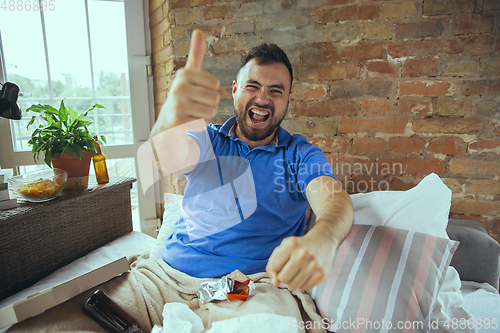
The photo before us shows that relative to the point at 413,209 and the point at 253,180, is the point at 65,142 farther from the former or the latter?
the point at 413,209

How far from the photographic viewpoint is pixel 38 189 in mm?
1087

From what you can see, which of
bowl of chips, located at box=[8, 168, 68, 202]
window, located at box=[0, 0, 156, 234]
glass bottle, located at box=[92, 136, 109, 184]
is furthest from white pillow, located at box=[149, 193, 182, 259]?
window, located at box=[0, 0, 156, 234]

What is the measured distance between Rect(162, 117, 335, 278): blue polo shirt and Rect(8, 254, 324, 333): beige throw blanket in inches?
2.8

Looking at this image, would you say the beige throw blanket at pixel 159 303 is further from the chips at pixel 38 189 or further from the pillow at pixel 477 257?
the pillow at pixel 477 257

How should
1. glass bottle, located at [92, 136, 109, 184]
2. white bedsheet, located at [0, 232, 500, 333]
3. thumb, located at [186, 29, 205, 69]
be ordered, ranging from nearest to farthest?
thumb, located at [186, 29, 205, 69] < white bedsheet, located at [0, 232, 500, 333] < glass bottle, located at [92, 136, 109, 184]

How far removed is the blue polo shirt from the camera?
0.99 m

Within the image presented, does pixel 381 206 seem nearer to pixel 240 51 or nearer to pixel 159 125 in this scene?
pixel 159 125

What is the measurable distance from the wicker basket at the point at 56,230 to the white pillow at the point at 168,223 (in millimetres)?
272

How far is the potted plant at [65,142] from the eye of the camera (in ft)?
3.91

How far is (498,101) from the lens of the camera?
3.86 feet

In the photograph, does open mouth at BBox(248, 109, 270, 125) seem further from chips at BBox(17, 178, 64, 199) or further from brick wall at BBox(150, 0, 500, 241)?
chips at BBox(17, 178, 64, 199)

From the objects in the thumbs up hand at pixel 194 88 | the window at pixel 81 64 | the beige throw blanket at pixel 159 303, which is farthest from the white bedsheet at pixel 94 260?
the thumbs up hand at pixel 194 88

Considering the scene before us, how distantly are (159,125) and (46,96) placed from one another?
1476 millimetres

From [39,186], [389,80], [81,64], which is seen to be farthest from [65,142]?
[389,80]
